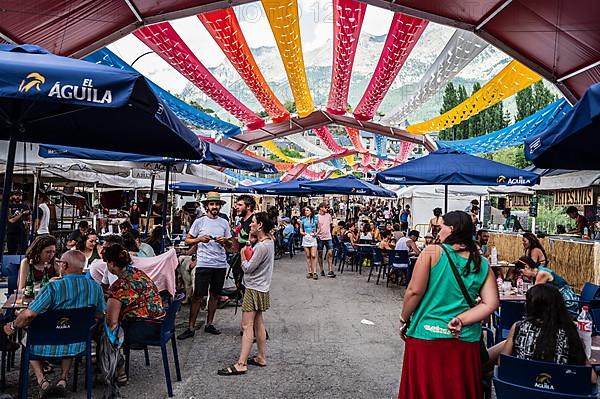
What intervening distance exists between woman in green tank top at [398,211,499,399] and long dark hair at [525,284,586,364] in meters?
0.29

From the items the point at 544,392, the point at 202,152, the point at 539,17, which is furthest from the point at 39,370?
the point at 539,17

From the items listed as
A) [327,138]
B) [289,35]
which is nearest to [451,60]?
[289,35]

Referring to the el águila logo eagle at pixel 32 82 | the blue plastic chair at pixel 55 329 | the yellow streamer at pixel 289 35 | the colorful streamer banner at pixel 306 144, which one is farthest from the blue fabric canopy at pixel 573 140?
the colorful streamer banner at pixel 306 144

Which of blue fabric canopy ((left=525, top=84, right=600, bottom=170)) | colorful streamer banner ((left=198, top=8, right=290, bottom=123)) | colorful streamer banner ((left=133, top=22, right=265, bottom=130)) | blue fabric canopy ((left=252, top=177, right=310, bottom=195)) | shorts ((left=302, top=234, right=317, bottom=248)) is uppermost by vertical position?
colorful streamer banner ((left=198, top=8, right=290, bottom=123))

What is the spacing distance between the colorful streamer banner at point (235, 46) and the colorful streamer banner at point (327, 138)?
7688 millimetres

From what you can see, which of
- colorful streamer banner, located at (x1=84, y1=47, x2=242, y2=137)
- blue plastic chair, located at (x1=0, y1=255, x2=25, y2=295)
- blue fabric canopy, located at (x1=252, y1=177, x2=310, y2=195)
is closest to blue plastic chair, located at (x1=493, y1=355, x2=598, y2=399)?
blue plastic chair, located at (x1=0, y1=255, x2=25, y2=295)

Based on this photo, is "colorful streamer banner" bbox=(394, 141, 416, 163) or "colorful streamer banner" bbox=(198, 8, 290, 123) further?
"colorful streamer banner" bbox=(394, 141, 416, 163)

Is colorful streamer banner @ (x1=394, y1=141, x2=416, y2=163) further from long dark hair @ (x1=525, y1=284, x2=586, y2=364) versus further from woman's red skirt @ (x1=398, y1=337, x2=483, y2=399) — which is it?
woman's red skirt @ (x1=398, y1=337, x2=483, y2=399)

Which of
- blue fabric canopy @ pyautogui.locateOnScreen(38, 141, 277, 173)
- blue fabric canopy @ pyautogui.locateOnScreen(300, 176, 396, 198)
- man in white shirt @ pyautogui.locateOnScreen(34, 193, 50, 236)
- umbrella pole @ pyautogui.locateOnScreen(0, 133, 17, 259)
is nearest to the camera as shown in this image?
umbrella pole @ pyautogui.locateOnScreen(0, 133, 17, 259)

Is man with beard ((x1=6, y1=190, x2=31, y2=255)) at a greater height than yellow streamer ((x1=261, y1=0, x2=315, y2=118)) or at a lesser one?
lesser

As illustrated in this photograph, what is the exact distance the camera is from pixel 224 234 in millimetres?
7320

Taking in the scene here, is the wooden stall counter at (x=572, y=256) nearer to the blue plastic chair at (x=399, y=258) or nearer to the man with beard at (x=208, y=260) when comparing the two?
the blue plastic chair at (x=399, y=258)

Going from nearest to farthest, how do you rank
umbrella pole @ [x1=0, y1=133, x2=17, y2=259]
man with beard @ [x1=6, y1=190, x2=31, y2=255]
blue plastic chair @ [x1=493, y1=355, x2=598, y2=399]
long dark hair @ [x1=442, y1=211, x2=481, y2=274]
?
1. blue plastic chair @ [x1=493, y1=355, x2=598, y2=399]
2. long dark hair @ [x1=442, y1=211, x2=481, y2=274]
3. umbrella pole @ [x1=0, y1=133, x2=17, y2=259]
4. man with beard @ [x1=6, y1=190, x2=31, y2=255]

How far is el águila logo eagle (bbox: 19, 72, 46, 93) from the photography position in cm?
337
